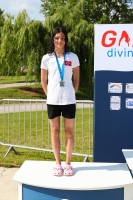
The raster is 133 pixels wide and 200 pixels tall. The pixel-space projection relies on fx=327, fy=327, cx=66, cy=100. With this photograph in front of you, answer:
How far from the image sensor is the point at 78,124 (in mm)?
9430

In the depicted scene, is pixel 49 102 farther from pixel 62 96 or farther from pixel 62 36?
pixel 62 36

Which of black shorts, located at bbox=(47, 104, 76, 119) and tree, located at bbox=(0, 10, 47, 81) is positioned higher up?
tree, located at bbox=(0, 10, 47, 81)

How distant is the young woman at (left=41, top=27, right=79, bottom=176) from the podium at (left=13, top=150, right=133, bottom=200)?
181 millimetres

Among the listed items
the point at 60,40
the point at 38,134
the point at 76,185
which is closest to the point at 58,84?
the point at 60,40

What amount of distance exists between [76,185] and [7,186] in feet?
5.16

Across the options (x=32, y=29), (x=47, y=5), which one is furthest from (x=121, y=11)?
(x=32, y=29)

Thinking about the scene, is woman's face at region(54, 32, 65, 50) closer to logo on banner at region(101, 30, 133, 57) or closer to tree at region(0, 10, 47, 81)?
logo on banner at region(101, 30, 133, 57)

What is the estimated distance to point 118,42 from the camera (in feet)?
14.3

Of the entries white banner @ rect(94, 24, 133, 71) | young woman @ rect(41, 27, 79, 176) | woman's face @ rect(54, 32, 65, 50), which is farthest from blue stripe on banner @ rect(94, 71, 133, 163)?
woman's face @ rect(54, 32, 65, 50)

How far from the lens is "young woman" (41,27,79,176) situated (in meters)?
3.57

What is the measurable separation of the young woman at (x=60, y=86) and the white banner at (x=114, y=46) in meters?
0.81

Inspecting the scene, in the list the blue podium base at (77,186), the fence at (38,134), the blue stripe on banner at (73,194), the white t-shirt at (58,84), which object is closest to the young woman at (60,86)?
the white t-shirt at (58,84)

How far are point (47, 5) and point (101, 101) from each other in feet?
111

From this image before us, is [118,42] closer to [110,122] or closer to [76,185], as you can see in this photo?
[110,122]
